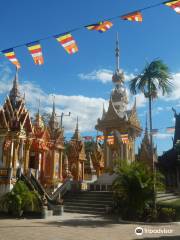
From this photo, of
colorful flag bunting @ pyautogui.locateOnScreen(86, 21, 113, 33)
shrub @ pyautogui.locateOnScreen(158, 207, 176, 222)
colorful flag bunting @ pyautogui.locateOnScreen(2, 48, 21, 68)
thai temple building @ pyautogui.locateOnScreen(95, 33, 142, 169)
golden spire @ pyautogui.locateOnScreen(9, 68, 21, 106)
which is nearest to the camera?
colorful flag bunting @ pyautogui.locateOnScreen(86, 21, 113, 33)

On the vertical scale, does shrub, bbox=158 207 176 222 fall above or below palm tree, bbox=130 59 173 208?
below

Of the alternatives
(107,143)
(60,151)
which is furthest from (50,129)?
(107,143)

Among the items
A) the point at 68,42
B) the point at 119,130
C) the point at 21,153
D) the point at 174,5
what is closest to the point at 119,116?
the point at 119,130

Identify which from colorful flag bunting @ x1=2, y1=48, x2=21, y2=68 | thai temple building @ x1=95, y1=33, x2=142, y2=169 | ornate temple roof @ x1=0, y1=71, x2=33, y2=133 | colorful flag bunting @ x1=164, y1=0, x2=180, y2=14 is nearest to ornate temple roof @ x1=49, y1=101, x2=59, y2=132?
thai temple building @ x1=95, y1=33, x2=142, y2=169

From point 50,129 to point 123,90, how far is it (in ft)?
34.6

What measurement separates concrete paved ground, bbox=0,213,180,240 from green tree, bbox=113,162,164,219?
108 centimetres

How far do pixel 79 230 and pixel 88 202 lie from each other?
26.9ft

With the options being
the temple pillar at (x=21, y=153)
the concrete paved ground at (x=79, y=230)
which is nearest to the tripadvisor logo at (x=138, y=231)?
the concrete paved ground at (x=79, y=230)

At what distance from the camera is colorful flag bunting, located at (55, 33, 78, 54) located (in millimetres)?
13010

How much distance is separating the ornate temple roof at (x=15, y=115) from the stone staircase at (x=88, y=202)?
239 inches

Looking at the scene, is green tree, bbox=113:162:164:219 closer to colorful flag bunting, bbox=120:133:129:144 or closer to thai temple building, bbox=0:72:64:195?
thai temple building, bbox=0:72:64:195

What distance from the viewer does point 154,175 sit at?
50.3 ft

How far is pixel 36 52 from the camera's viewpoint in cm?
1346

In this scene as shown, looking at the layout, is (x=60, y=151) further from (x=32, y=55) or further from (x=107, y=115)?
(x=32, y=55)
